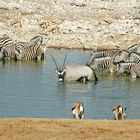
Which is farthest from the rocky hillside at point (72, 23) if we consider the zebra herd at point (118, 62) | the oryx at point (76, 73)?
the oryx at point (76, 73)

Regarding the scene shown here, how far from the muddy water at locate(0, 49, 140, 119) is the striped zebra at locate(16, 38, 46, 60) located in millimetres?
3041

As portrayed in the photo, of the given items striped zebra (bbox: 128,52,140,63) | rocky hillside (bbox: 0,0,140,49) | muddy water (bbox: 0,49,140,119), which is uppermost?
rocky hillside (bbox: 0,0,140,49)

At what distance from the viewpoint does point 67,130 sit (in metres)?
10.9

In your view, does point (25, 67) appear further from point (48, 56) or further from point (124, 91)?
point (124, 91)

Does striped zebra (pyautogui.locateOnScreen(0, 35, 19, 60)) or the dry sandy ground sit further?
striped zebra (pyautogui.locateOnScreen(0, 35, 19, 60))

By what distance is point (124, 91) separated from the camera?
792 inches

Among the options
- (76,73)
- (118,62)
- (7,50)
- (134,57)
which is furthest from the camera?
(7,50)

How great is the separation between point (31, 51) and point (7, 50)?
102cm

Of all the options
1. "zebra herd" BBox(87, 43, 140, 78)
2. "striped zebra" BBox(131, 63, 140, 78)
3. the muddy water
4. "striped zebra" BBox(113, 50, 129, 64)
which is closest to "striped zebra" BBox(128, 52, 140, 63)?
"zebra herd" BBox(87, 43, 140, 78)

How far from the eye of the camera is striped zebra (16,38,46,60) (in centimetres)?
2970

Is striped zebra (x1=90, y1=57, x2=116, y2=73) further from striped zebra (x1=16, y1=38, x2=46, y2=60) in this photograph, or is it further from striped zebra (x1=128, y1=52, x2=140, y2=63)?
striped zebra (x1=16, y1=38, x2=46, y2=60)

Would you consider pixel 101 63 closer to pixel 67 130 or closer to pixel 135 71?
pixel 135 71

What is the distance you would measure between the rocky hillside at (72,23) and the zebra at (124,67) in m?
9.66

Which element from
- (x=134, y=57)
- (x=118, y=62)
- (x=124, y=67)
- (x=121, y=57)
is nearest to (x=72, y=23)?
(x=121, y=57)
